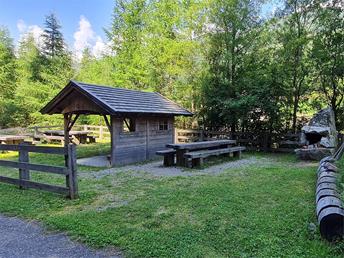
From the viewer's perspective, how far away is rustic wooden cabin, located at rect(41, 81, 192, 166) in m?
10.3

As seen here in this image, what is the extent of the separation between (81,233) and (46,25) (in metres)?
29.6

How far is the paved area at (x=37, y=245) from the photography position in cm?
337

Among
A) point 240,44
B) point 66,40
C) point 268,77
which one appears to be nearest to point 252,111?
point 268,77

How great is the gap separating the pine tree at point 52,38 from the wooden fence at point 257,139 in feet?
64.6

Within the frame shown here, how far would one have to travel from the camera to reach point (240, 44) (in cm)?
1466

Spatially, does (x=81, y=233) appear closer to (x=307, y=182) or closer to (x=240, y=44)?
(x=307, y=182)

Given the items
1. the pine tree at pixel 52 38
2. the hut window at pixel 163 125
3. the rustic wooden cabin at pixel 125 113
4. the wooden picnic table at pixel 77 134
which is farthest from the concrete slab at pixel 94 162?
the pine tree at pixel 52 38

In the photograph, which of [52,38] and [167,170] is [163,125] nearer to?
[167,170]

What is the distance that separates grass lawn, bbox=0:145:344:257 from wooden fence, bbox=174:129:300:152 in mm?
6080

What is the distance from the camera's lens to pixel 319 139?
11844 millimetres

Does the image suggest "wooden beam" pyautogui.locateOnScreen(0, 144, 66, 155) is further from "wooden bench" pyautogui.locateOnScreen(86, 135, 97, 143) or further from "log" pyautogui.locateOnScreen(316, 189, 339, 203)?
"wooden bench" pyautogui.locateOnScreen(86, 135, 97, 143)

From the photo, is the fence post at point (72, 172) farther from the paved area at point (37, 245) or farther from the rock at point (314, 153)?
the rock at point (314, 153)

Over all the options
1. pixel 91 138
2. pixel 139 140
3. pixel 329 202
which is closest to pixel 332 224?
pixel 329 202

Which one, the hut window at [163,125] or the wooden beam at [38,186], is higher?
the hut window at [163,125]
